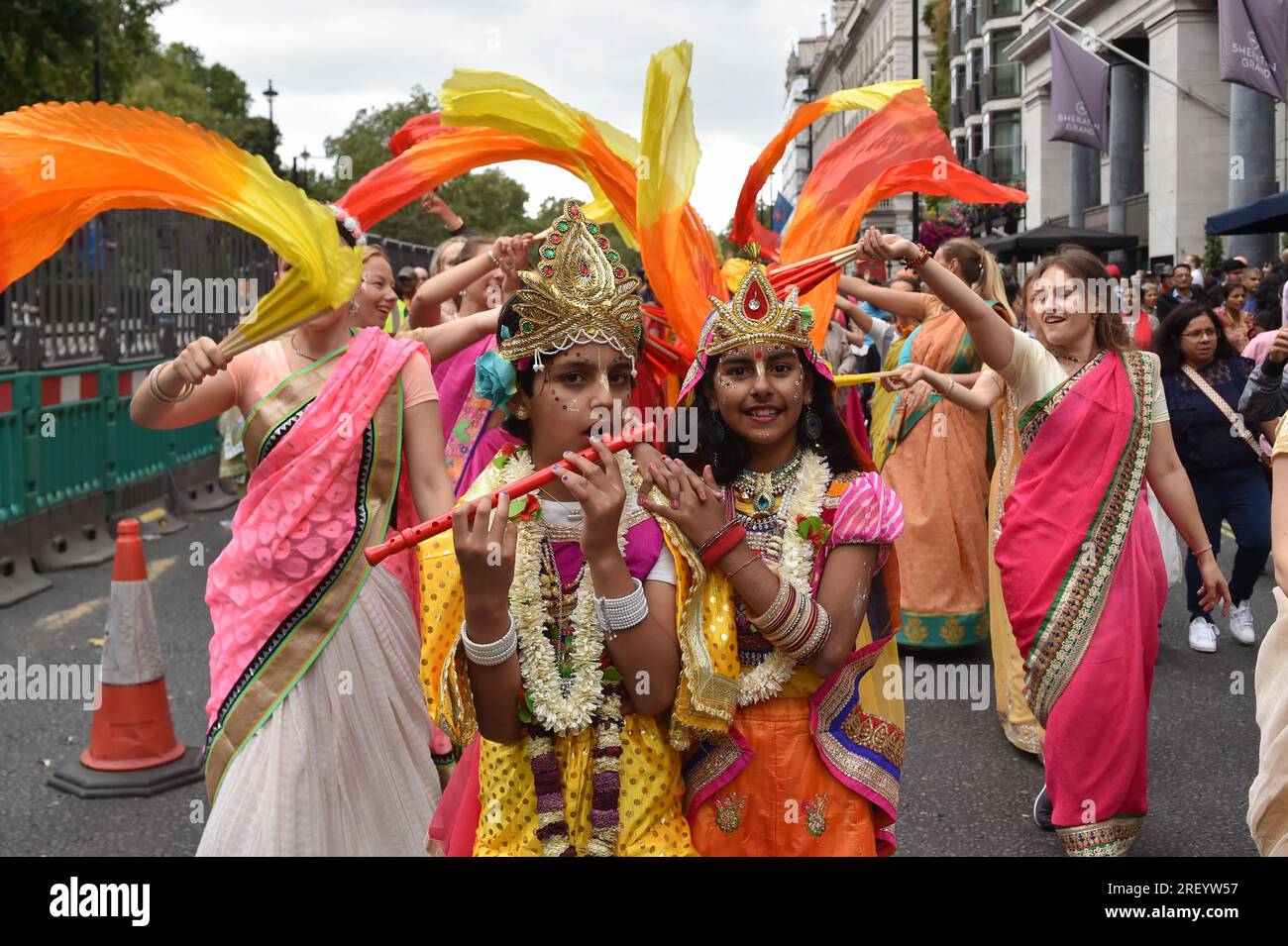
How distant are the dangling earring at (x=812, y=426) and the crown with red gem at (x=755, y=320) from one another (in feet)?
0.55

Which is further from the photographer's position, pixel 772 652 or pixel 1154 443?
pixel 1154 443

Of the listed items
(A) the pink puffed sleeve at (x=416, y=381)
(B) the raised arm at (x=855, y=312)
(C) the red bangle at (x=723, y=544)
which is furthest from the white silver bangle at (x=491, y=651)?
(B) the raised arm at (x=855, y=312)

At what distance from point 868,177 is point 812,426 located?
0.94 meters

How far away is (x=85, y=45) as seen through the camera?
27.7 m

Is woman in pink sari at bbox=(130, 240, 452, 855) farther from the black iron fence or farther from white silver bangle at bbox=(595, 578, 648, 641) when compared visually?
the black iron fence

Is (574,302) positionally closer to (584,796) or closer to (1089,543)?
(584,796)

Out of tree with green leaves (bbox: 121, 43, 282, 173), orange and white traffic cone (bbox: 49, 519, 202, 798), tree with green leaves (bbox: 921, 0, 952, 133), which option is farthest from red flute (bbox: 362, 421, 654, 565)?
tree with green leaves (bbox: 921, 0, 952, 133)

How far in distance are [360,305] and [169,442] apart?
8.46 meters

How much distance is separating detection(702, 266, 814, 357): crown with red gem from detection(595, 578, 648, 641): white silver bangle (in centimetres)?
54

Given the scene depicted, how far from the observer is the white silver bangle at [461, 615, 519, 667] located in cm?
255

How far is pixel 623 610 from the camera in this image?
256 centimetres
